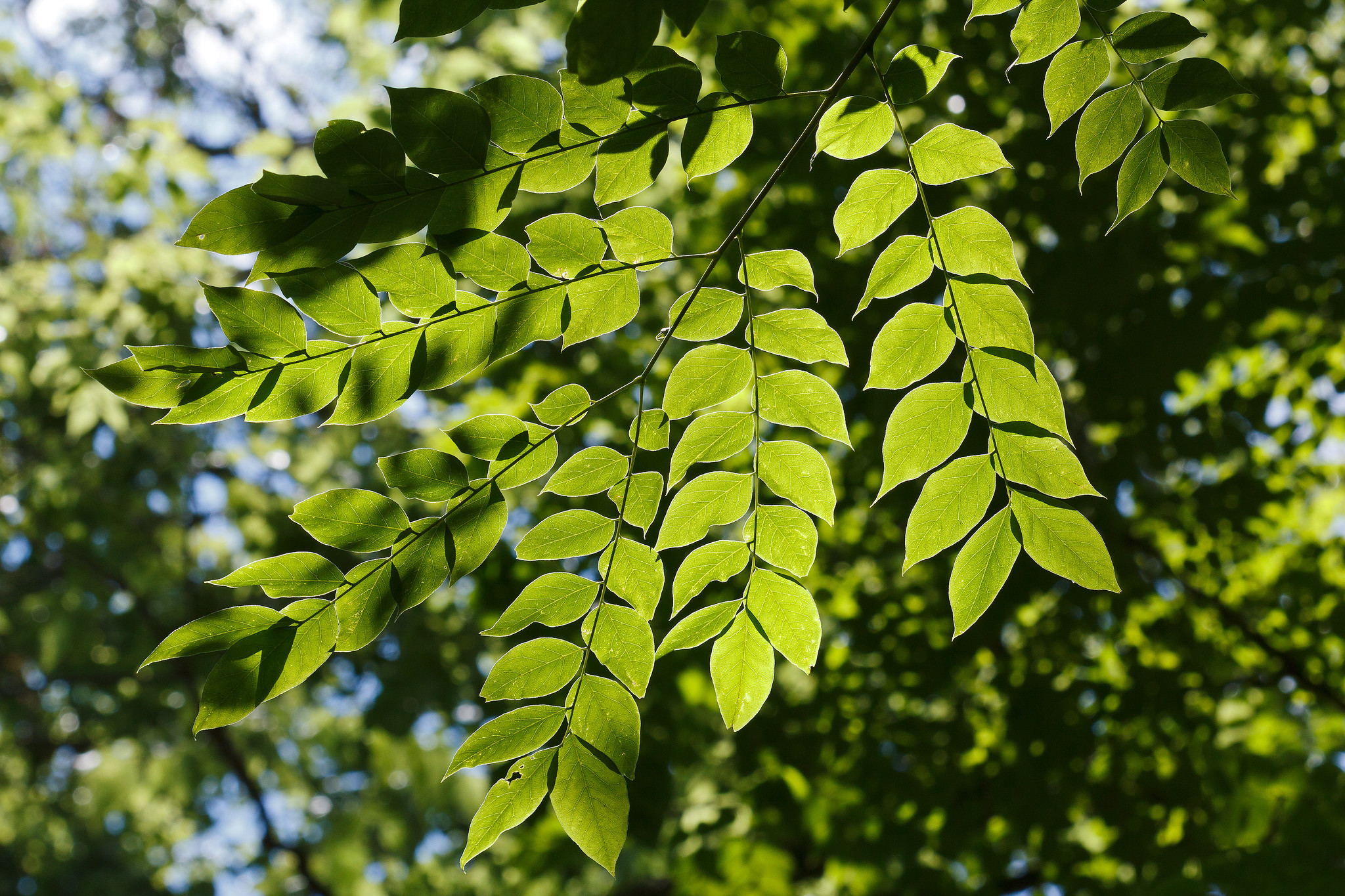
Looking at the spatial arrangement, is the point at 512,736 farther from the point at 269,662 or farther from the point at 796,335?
the point at 796,335

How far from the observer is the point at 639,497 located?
1.21 m

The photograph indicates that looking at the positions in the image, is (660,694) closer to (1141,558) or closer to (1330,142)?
(1141,558)

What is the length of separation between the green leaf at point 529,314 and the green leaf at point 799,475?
34 cm

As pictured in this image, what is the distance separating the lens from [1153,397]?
3189 mm

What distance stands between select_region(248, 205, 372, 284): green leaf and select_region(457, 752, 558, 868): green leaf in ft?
2.26

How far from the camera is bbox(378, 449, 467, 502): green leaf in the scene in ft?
3.53

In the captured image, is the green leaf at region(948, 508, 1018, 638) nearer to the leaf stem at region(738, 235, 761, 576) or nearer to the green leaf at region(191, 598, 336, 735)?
the leaf stem at region(738, 235, 761, 576)

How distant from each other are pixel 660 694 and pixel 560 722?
7.85 feet

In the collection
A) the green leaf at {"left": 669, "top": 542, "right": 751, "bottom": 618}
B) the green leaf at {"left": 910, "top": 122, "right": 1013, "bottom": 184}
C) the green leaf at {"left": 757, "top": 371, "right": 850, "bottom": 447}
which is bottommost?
the green leaf at {"left": 669, "top": 542, "right": 751, "bottom": 618}

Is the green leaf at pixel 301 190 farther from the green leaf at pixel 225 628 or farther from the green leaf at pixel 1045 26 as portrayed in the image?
the green leaf at pixel 1045 26

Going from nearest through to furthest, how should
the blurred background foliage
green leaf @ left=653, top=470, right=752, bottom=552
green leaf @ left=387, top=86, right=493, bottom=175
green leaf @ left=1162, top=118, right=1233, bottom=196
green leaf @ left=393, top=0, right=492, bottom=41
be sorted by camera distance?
green leaf @ left=393, top=0, right=492, bottom=41, green leaf @ left=387, top=86, right=493, bottom=175, green leaf @ left=1162, top=118, right=1233, bottom=196, green leaf @ left=653, top=470, right=752, bottom=552, the blurred background foliage

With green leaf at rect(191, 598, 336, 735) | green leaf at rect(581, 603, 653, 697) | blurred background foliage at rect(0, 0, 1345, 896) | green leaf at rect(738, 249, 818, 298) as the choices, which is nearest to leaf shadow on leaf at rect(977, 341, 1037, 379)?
green leaf at rect(738, 249, 818, 298)

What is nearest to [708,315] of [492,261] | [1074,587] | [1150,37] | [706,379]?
[706,379]

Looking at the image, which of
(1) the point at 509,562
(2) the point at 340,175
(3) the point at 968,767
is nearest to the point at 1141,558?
(3) the point at 968,767
